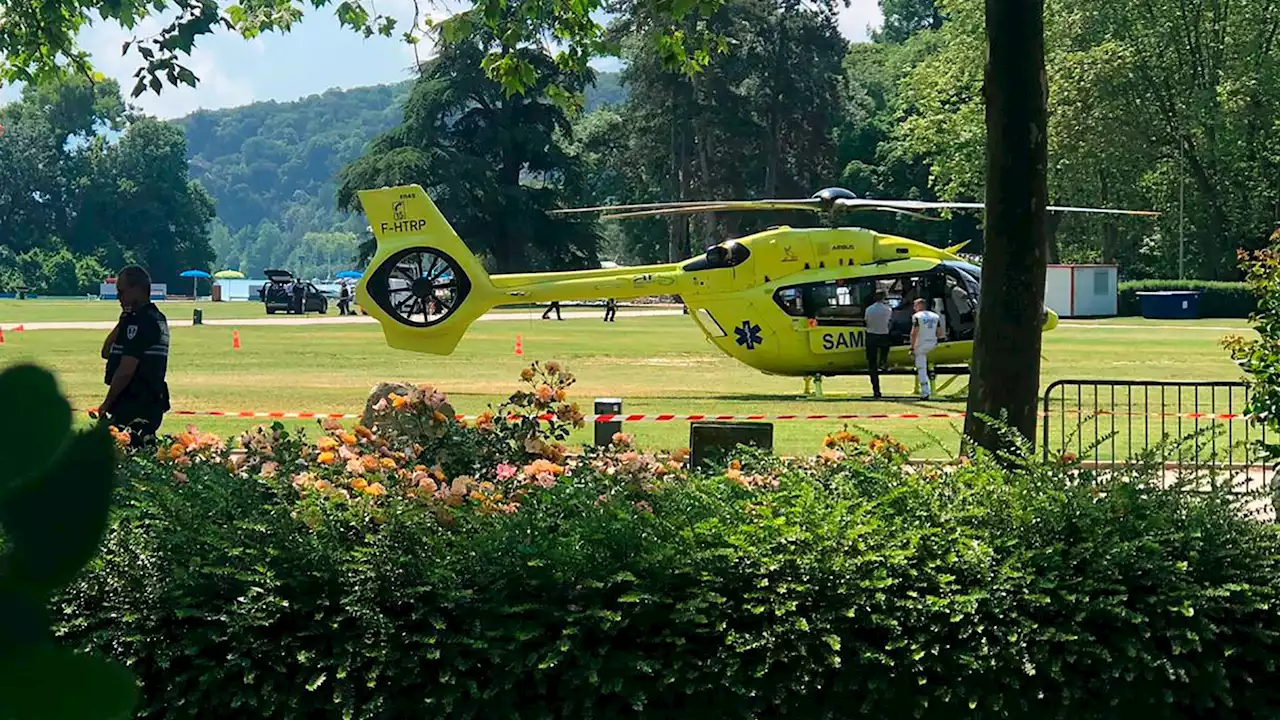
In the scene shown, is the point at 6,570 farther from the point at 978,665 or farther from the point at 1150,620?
the point at 1150,620

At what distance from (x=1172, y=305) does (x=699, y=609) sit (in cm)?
6249

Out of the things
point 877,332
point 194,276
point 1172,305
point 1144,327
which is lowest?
point 1144,327

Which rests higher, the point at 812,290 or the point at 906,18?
the point at 906,18

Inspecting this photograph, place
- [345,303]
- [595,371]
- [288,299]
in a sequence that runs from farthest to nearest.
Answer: [288,299] → [345,303] → [595,371]

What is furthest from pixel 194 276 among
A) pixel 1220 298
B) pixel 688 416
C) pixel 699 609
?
pixel 699 609

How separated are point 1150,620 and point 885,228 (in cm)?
8196

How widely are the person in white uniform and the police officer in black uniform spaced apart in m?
13.8

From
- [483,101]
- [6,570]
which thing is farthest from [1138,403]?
[483,101]

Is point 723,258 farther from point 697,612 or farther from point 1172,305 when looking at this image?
point 1172,305

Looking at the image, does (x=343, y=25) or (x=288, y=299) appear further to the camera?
Answer: (x=288, y=299)

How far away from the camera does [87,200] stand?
13588 cm

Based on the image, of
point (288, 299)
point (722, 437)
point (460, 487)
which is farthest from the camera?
point (288, 299)

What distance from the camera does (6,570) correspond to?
643mm

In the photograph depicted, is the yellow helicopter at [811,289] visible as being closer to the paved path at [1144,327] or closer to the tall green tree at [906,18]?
the paved path at [1144,327]
